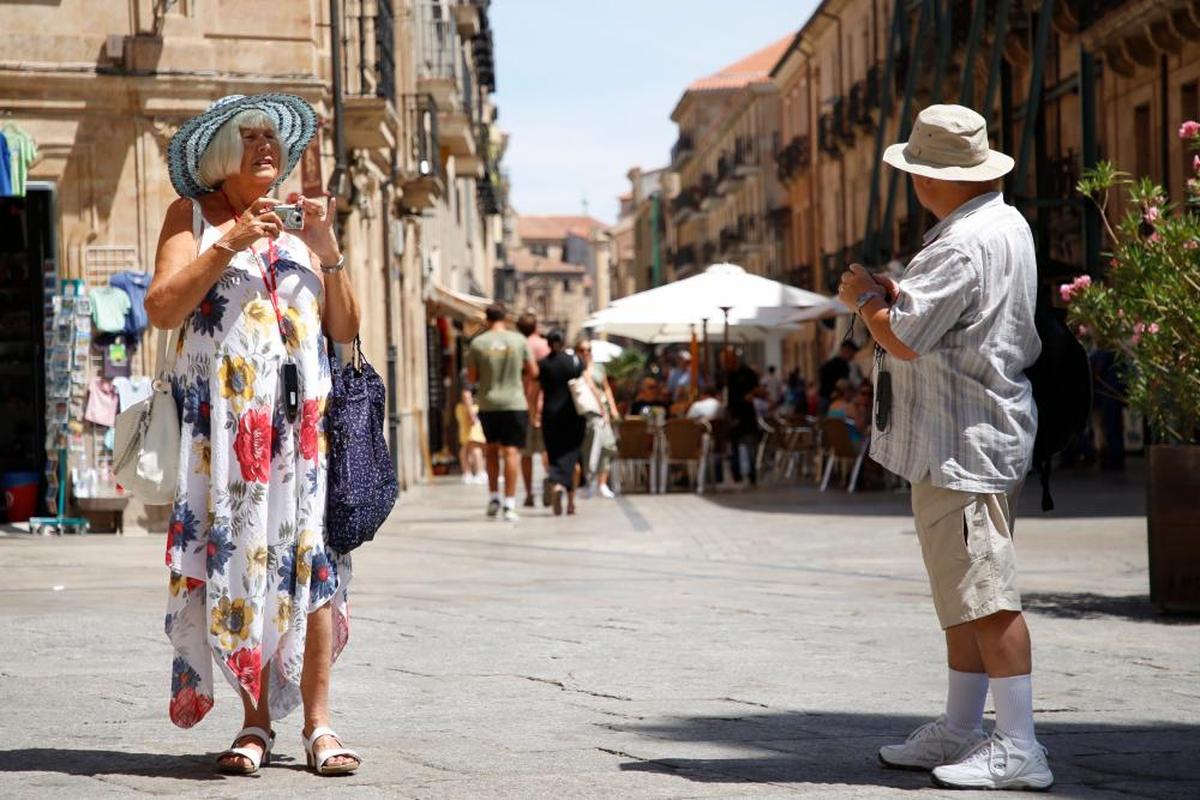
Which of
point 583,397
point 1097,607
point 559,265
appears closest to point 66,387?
point 583,397

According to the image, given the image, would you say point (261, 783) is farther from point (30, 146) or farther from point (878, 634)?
point (30, 146)

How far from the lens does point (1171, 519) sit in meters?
9.48

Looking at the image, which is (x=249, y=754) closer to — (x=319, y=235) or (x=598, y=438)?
(x=319, y=235)

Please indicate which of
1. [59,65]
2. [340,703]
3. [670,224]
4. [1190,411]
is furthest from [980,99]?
[670,224]

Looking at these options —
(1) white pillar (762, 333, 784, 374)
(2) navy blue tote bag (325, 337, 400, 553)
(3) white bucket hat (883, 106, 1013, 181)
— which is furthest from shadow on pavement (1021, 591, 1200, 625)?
(1) white pillar (762, 333, 784, 374)

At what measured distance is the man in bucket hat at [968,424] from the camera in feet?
17.0

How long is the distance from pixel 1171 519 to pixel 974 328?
461cm

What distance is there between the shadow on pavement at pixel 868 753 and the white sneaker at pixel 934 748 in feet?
0.11

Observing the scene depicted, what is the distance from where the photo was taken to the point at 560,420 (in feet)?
61.6

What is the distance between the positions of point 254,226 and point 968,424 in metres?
1.85

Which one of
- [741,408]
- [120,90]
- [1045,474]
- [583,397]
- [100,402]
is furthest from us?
[741,408]

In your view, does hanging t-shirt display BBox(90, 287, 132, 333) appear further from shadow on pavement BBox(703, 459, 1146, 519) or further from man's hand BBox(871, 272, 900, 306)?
man's hand BBox(871, 272, 900, 306)

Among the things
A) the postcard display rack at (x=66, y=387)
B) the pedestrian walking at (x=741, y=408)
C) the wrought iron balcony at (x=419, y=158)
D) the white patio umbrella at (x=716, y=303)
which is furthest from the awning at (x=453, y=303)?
the postcard display rack at (x=66, y=387)

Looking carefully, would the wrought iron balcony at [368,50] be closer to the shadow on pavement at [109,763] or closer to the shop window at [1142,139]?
the shop window at [1142,139]
